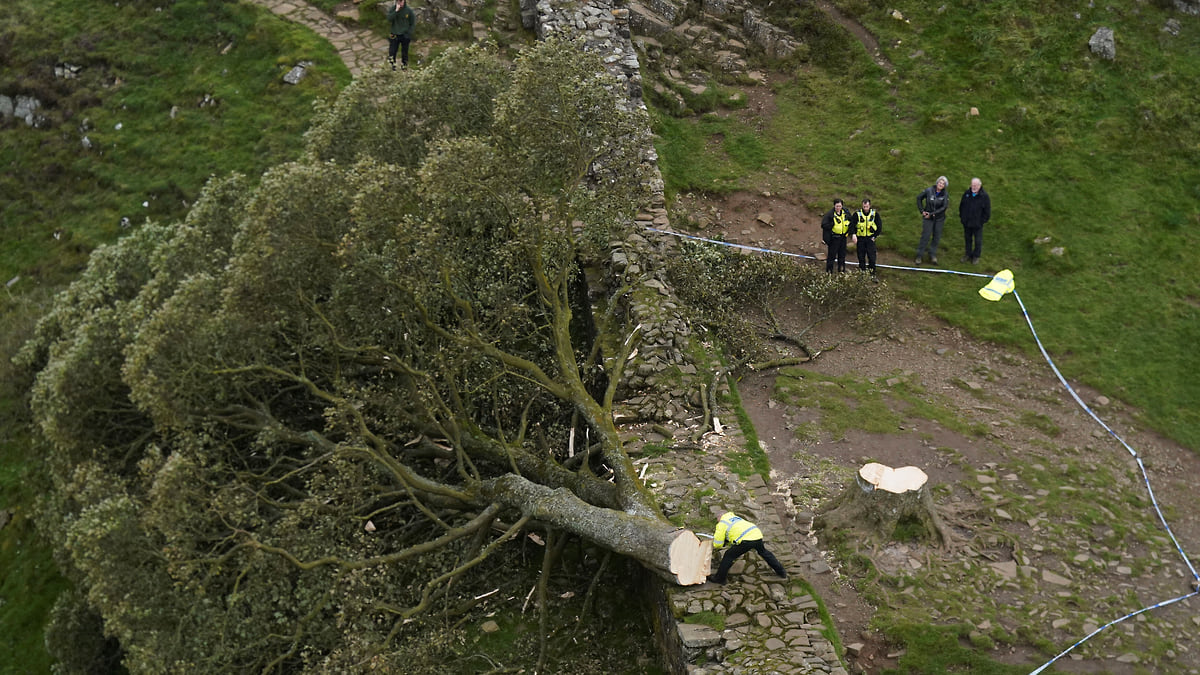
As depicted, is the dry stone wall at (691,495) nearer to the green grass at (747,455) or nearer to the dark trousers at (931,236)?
the green grass at (747,455)

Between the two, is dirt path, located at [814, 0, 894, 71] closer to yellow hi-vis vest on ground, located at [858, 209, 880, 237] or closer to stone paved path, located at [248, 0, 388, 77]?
yellow hi-vis vest on ground, located at [858, 209, 880, 237]

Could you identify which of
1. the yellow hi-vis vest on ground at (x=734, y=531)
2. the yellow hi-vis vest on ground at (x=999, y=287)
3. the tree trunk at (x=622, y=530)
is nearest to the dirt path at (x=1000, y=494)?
the yellow hi-vis vest on ground at (x=999, y=287)

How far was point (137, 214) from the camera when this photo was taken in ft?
95.5

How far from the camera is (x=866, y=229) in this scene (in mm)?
22938

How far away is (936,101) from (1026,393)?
10.6 metres

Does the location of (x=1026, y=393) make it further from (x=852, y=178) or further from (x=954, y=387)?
(x=852, y=178)

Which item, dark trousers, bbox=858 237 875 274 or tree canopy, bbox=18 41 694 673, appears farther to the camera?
dark trousers, bbox=858 237 875 274

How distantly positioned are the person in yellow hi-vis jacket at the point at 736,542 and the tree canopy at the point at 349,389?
3.13ft

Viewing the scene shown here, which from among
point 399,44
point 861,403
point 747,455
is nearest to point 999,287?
point 861,403

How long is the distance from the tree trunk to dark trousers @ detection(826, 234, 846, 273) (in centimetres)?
1003

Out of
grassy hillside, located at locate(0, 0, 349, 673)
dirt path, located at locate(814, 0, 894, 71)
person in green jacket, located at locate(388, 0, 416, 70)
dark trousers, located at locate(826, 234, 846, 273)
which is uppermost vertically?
dirt path, located at locate(814, 0, 894, 71)

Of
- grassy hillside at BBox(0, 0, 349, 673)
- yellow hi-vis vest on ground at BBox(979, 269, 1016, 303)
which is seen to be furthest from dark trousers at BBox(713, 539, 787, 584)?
grassy hillside at BBox(0, 0, 349, 673)

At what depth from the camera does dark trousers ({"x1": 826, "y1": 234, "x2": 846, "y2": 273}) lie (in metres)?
23.0

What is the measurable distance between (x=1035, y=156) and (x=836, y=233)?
6.78 m
